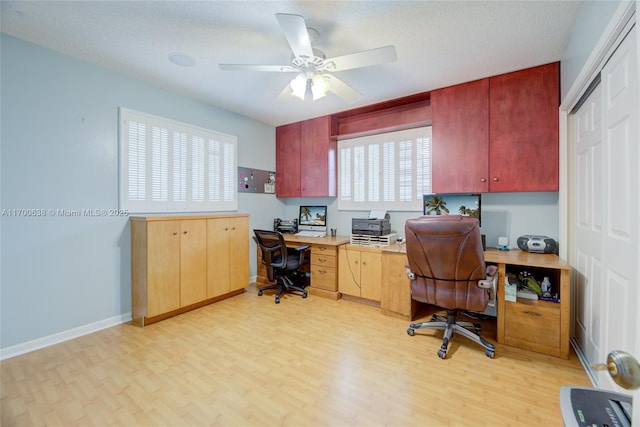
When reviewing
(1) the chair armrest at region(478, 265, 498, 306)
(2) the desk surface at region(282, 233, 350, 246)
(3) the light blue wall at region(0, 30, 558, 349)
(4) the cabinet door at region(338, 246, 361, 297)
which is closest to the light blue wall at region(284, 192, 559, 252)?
(3) the light blue wall at region(0, 30, 558, 349)

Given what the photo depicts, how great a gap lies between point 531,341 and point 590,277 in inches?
26.8

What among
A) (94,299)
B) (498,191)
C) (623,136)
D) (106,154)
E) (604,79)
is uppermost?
(604,79)

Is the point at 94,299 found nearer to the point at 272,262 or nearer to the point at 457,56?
the point at 272,262

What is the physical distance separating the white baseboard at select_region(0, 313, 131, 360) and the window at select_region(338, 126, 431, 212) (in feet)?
9.84

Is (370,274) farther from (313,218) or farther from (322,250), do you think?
(313,218)

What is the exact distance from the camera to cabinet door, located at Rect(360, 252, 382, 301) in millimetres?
3154

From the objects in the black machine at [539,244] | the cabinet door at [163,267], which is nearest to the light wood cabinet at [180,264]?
the cabinet door at [163,267]

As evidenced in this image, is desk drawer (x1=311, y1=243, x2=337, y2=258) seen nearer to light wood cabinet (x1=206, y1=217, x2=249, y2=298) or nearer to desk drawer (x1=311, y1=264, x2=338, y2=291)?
desk drawer (x1=311, y1=264, x2=338, y2=291)

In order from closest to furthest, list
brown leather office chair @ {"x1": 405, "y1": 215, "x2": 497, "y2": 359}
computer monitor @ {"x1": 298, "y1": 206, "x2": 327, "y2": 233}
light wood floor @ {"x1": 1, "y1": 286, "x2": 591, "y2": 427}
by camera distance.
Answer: light wood floor @ {"x1": 1, "y1": 286, "x2": 591, "y2": 427}, brown leather office chair @ {"x1": 405, "y1": 215, "x2": 497, "y2": 359}, computer monitor @ {"x1": 298, "y1": 206, "x2": 327, "y2": 233}

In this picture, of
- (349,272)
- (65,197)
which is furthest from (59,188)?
(349,272)

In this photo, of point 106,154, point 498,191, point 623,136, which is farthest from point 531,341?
point 106,154

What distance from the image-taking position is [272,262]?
137 inches

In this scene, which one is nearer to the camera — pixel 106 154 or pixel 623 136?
pixel 623 136

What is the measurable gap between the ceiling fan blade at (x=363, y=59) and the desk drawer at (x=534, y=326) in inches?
87.7
